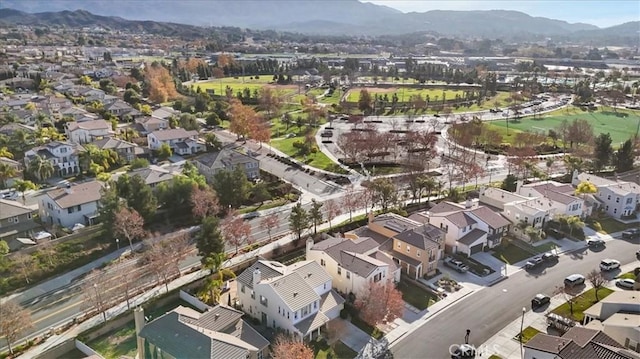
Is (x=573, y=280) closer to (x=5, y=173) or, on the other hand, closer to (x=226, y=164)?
(x=226, y=164)

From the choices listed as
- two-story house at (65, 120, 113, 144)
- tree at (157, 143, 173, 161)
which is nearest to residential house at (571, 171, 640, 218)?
tree at (157, 143, 173, 161)

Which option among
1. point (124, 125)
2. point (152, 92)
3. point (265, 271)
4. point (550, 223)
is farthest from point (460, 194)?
point (152, 92)

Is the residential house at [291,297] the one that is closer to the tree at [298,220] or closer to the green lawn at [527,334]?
the tree at [298,220]

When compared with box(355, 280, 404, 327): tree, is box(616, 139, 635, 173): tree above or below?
above

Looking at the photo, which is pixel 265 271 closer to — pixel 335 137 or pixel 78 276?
pixel 78 276

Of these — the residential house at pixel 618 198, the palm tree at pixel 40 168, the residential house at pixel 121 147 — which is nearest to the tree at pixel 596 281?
the residential house at pixel 618 198

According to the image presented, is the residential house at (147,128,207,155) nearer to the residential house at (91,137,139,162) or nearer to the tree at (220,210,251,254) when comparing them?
the residential house at (91,137,139,162)
